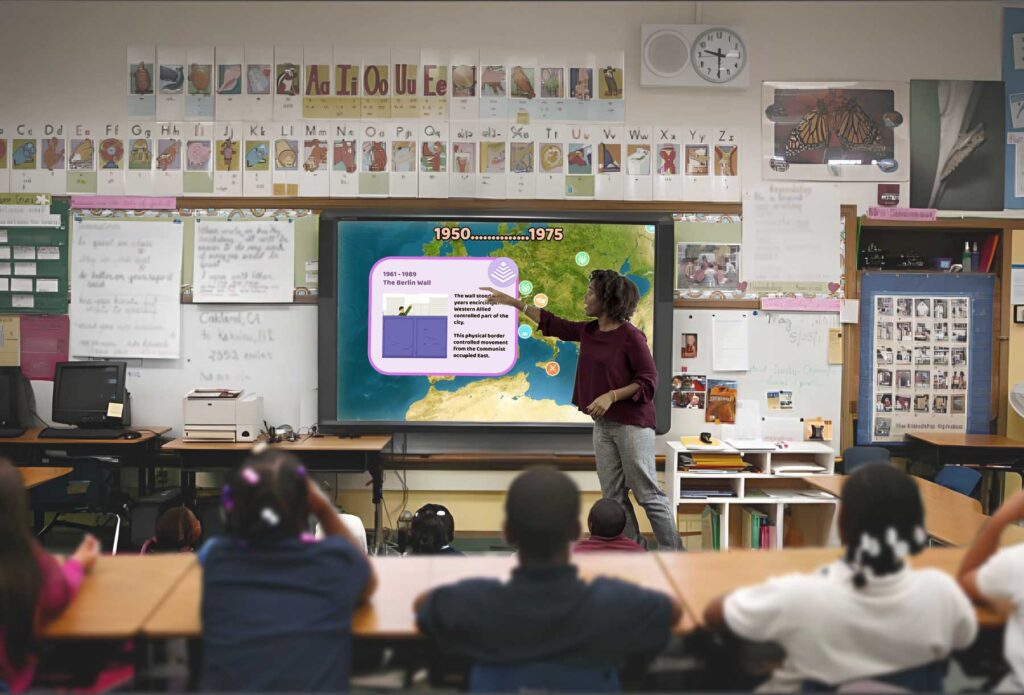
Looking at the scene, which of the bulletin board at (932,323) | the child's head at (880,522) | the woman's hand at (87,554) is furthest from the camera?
the bulletin board at (932,323)

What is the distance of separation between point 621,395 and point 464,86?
2.35 metres

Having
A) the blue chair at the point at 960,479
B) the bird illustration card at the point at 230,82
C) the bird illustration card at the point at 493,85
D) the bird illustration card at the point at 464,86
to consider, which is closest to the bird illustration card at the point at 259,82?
the bird illustration card at the point at 230,82

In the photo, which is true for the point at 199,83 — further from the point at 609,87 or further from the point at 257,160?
the point at 609,87

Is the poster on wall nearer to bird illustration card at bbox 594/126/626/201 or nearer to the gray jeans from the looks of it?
bird illustration card at bbox 594/126/626/201

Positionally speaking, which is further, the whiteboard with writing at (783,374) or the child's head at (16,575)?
the whiteboard with writing at (783,374)

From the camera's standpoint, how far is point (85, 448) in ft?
12.9

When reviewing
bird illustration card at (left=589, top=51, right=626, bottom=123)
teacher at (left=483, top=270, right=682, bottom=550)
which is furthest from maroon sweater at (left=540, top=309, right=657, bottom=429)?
bird illustration card at (left=589, top=51, right=626, bottom=123)

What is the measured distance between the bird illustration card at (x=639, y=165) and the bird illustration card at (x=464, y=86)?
0.99m

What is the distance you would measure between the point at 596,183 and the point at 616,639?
347 centimetres

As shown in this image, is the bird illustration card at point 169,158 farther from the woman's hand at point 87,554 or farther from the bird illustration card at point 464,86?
the woman's hand at point 87,554

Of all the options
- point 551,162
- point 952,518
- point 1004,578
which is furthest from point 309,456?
point 1004,578

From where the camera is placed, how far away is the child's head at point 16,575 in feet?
4.34

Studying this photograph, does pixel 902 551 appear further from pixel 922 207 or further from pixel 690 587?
pixel 922 207

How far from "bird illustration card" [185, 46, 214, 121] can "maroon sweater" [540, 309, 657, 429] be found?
294cm
